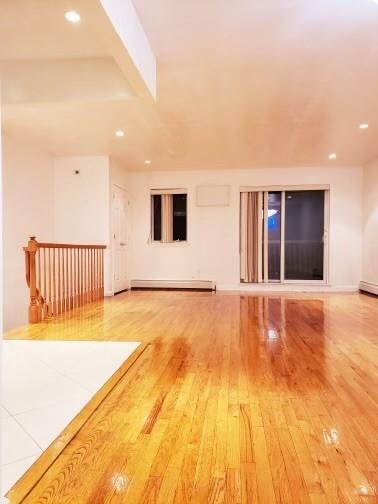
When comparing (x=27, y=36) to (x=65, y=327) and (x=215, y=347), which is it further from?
(x=215, y=347)

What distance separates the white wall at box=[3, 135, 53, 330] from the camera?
5172 mm

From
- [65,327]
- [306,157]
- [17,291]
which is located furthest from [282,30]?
[17,291]

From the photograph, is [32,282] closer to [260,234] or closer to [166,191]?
[166,191]

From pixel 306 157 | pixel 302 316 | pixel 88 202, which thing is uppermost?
pixel 306 157

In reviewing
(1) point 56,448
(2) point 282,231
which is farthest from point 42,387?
(2) point 282,231

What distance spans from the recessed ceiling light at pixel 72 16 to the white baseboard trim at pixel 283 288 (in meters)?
5.75

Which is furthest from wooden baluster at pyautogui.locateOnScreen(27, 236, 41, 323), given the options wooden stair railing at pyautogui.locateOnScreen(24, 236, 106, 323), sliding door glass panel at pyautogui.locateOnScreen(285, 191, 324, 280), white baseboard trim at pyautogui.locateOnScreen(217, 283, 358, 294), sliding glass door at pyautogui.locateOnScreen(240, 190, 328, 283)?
sliding door glass panel at pyautogui.locateOnScreen(285, 191, 324, 280)

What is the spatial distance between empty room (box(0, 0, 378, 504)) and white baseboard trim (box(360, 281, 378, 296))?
41mm

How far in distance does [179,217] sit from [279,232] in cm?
229

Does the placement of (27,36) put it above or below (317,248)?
above

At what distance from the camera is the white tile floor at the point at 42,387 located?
4.97 feet

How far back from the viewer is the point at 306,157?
21.2 ft

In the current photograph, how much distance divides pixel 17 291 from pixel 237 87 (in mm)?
4500

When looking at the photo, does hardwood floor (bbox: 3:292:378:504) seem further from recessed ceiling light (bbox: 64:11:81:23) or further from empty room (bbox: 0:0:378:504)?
recessed ceiling light (bbox: 64:11:81:23)
